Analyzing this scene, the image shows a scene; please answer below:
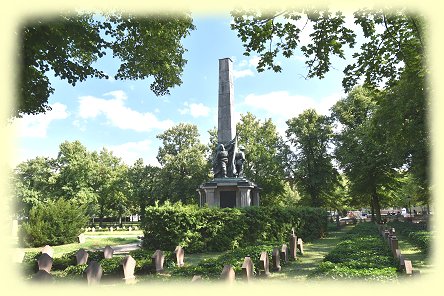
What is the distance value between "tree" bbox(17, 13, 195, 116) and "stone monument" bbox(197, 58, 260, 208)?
7.89 meters

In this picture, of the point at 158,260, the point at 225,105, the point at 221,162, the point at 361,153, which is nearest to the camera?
the point at 158,260

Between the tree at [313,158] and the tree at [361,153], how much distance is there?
1.70 metres

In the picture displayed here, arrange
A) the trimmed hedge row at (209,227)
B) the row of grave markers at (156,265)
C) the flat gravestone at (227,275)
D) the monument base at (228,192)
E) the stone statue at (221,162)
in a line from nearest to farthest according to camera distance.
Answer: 1. the flat gravestone at (227,275)
2. the row of grave markers at (156,265)
3. the trimmed hedge row at (209,227)
4. the monument base at (228,192)
5. the stone statue at (221,162)

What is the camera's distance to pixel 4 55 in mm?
9648

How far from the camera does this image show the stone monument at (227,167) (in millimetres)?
20266

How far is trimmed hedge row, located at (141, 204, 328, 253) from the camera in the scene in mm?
15164

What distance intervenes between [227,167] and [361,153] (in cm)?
1917

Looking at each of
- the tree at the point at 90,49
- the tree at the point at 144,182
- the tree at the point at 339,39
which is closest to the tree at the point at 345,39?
the tree at the point at 339,39

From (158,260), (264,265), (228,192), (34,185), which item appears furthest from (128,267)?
(34,185)

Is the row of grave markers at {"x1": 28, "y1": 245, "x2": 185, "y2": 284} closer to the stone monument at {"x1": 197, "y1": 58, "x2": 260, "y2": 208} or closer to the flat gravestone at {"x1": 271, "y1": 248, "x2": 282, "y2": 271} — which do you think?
the flat gravestone at {"x1": 271, "y1": 248, "x2": 282, "y2": 271}

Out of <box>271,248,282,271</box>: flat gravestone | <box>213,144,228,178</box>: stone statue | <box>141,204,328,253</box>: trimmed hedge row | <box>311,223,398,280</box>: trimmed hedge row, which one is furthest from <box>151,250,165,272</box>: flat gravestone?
<box>213,144,228,178</box>: stone statue

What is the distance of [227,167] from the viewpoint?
2166cm

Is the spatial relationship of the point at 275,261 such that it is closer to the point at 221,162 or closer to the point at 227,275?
the point at 227,275

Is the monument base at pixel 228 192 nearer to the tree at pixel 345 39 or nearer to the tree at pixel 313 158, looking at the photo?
the tree at pixel 345 39
